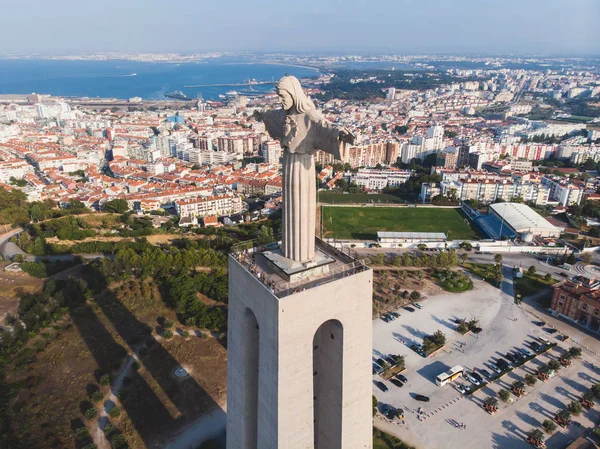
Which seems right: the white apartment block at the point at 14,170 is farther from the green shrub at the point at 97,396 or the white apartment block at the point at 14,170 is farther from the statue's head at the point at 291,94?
the statue's head at the point at 291,94

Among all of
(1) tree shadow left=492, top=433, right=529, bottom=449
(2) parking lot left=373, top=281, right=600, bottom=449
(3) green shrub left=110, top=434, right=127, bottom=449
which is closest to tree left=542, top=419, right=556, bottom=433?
(2) parking lot left=373, top=281, right=600, bottom=449

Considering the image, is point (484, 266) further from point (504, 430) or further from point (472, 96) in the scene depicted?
point (472, 96)

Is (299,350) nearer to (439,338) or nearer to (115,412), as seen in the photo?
(115,412)

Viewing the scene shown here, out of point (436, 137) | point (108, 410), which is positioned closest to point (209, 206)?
point (108, 410)

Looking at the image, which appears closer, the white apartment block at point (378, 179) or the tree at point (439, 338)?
the tree at point (439, 338)

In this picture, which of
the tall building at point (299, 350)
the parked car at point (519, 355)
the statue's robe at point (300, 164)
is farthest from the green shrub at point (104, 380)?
the parked car at point (519, 355)

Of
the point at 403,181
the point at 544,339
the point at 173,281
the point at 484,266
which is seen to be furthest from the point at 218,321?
the point at 403,181
